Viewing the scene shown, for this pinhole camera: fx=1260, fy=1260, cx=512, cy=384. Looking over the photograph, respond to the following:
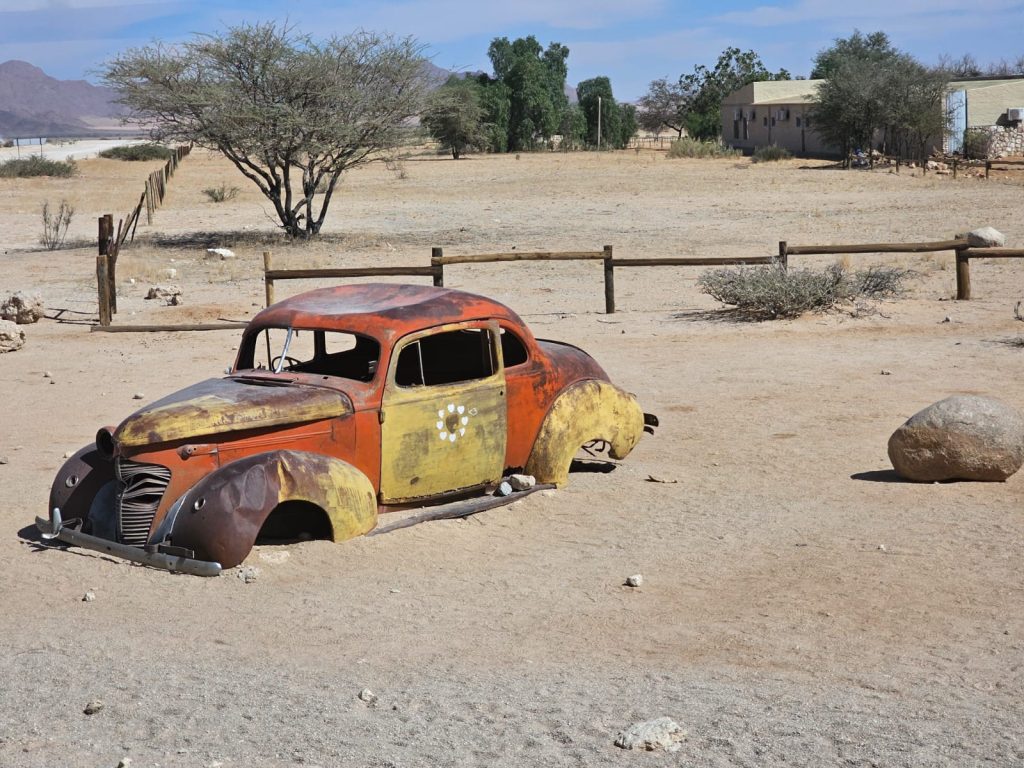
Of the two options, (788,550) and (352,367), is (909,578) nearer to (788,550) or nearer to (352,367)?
(788,550)

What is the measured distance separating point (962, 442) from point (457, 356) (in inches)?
137

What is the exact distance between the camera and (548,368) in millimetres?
8688

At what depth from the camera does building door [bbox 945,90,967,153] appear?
52.3 metres

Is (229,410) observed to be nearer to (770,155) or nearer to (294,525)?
(294,525)

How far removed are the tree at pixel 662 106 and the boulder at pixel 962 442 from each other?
92.3m

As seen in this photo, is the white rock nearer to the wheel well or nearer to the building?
the wheel well

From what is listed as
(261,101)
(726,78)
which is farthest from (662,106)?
(261,101)

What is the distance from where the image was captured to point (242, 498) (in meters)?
6.81

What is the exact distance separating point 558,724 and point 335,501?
8.56 feet

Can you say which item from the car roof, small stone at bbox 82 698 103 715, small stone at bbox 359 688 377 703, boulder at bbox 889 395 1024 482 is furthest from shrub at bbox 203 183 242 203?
small stone at bbox 359 688 377 703

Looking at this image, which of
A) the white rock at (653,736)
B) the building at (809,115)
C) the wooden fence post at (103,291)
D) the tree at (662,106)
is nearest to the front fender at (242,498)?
the white rock at (653,736)

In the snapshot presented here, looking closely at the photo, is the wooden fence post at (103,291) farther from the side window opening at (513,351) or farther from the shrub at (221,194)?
the shrub at (221,194)

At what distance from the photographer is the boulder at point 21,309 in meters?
17.3

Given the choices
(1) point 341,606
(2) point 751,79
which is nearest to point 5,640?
(1) point 341,606
